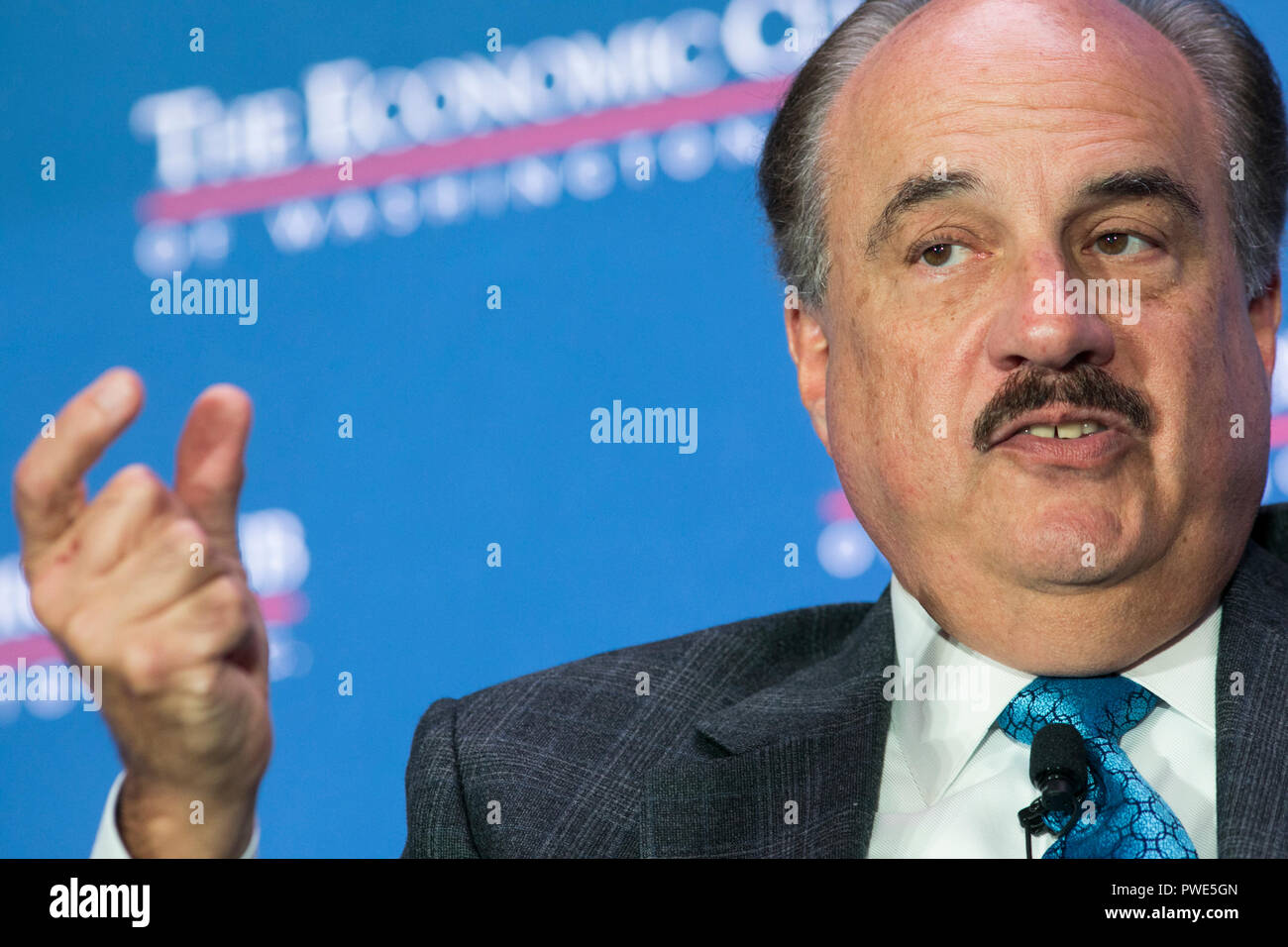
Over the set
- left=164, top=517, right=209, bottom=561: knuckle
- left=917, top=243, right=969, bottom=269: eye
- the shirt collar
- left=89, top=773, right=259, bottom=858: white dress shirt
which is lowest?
left=89, top=773, right=259, bottom=858: white dress shirt

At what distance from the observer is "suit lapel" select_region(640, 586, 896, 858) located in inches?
64.9

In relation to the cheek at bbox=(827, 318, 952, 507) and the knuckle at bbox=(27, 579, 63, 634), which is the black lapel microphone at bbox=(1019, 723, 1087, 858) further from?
the knuckle at bbox=(27, 579, 63, 634)

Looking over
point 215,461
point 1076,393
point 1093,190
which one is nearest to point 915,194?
point 1093,190

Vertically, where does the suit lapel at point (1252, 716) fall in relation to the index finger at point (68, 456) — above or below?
below

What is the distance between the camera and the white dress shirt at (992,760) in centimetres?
160

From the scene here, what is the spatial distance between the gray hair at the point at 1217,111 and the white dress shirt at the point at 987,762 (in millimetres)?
461

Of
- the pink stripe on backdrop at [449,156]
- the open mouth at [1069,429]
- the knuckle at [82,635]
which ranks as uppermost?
the pink stripe on backdrop at [449,156]

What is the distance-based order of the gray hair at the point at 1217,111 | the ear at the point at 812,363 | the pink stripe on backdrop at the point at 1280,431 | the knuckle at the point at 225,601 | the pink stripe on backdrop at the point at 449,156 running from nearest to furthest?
1. the knuckle at the point at 225,601
2. the gray hair at the point at 1217,111
3. the ear at the point at 812,363
4. the pink stripe on backdrop at the point at 1280,431
5. the pink stripe on backdrop at the point at 449,156

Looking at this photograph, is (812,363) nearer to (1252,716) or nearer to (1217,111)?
(1217,111)

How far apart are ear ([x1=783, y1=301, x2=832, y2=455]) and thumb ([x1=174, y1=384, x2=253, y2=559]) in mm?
722

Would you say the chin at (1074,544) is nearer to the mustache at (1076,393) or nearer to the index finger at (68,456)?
the mustache at (1076,393)

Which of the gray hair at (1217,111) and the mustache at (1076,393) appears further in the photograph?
the gray hair at (1217,111)

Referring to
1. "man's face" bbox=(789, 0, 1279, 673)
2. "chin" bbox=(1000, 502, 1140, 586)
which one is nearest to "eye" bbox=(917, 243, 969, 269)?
"man's face" bbox=(789, 0, 1279, 673)

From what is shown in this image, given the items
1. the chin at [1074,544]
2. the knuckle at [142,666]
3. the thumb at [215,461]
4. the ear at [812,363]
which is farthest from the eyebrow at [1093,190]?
the knuckle at [142,666]
